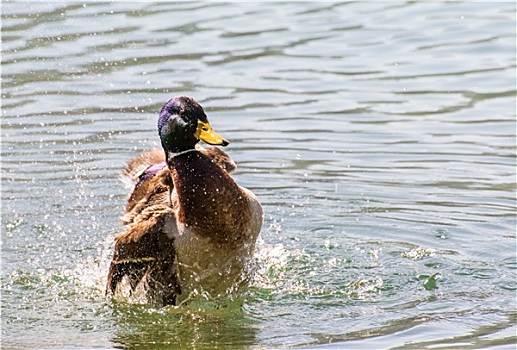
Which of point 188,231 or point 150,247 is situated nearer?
point 188,231

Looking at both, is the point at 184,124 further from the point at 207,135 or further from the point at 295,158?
the point at 295,158

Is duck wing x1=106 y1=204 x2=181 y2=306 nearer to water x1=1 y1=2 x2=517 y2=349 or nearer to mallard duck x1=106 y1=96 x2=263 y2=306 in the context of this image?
mallard duck x1=106 y1=96 x2=263 y2=306

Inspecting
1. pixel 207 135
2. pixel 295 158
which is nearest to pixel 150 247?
pixel 207 135

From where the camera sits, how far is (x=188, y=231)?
668 centimetres

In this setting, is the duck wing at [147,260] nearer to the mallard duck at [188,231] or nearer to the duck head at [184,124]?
the mallard duck at [188,231]

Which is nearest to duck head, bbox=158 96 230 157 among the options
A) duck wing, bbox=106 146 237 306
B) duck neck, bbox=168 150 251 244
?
duck neck, bbox=168 150 251 244

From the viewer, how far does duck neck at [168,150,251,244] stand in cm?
660

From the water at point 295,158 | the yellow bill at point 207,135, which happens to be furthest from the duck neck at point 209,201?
the water at point 295,158

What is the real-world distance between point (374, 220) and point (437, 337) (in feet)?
7.06

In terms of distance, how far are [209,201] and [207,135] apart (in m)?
0.39

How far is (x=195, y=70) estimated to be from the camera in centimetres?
1187

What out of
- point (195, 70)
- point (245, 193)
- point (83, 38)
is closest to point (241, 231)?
point (245, 193)

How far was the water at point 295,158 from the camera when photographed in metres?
6.76

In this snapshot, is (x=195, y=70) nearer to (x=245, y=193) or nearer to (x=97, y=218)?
(x=97, y=218)
